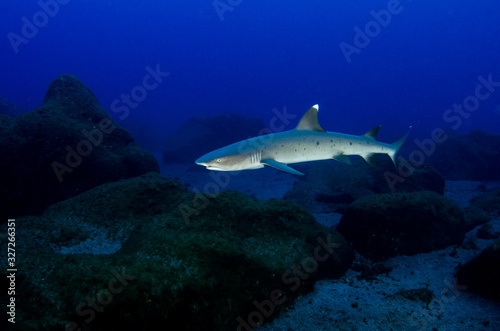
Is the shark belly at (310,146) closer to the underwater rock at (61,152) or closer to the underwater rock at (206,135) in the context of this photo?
the underwater rock at (61,152)

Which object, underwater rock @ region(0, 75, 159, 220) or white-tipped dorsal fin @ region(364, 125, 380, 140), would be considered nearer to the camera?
underwater rock @ region(0, 75, 159, 220)

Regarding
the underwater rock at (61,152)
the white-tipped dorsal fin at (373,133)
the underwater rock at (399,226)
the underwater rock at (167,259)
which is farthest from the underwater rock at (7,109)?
the underwater rock at (399,226)

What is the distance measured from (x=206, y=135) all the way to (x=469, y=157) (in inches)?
883

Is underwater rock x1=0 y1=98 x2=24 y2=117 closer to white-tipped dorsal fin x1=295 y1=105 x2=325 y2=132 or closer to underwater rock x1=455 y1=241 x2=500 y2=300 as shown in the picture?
white-tipped dorsal fin x1=295 y1=105 x2=325 y2=132

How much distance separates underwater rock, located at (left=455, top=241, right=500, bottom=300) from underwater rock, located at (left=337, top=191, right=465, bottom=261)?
1.27m

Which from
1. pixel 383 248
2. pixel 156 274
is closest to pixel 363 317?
pixel 383 248

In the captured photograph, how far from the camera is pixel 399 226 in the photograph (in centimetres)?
522

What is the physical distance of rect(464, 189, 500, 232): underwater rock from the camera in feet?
23.5

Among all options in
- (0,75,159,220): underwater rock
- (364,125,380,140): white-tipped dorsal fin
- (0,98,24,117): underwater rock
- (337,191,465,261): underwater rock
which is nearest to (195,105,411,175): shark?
(364,125,380,140): white-tipped dorsal fin

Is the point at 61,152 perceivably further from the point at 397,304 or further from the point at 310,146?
the point at 397,304

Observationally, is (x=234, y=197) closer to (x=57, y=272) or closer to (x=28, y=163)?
(x=57, y=272)

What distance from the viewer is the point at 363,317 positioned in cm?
324

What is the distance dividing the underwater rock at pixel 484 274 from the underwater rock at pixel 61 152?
835 centimetres

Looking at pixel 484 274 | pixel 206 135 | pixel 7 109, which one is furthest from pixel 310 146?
pixel 7 109
